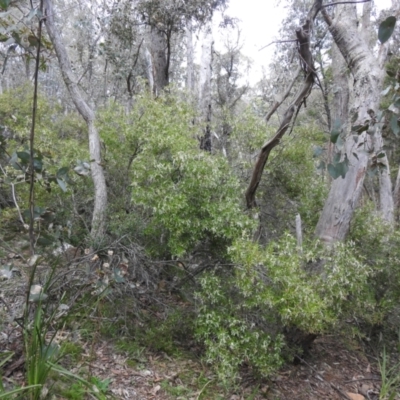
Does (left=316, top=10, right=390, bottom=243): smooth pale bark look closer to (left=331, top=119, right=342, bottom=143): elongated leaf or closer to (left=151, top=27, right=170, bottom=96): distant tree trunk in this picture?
(left=331, top=119, right=342, bottom=143): elongated leaf

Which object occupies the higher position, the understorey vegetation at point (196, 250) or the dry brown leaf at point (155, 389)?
the understorey vegetation at point (196, 250)

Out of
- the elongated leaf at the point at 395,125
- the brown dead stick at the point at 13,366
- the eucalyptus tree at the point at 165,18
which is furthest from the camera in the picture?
the eucalyptus tree at the point at 165,18

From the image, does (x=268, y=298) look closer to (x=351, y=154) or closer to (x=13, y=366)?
(x=351, y=154)

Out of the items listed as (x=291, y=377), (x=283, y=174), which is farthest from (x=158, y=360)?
(x=283, y=174)

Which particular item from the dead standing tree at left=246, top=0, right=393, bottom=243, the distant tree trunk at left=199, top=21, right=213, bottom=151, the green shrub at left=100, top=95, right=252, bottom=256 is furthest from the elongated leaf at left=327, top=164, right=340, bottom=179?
the distant tree trunk at left=199, top=21, right=213, bottom=151

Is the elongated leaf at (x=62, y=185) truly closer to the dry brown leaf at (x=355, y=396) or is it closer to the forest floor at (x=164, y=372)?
the forest floor at (x=164, y=372)

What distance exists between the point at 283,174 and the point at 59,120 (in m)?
6.75

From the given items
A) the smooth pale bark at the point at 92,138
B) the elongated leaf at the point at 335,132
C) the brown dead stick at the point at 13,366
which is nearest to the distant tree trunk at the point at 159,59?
the smooth pale bark at the point at 92,138

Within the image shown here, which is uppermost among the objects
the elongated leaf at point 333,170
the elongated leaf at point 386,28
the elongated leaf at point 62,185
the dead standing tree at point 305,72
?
the dead standing tree at point 305,72

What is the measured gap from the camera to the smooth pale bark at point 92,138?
17.1 ft

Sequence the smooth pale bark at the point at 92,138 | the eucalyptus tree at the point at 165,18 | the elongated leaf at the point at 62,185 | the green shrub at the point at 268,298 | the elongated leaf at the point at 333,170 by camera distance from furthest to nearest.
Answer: the eucalyptus tree at the point at 165,18 < the smooth pale bark at the point at 92,138 < the green shrub at the point at 268,298 < the elongated leaf at the point at 62,185 < the elongated leaf at the point at 333,170

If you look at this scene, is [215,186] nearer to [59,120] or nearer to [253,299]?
[253,299]

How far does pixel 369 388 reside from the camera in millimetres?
4516

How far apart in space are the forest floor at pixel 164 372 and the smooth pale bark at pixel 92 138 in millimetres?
1349
